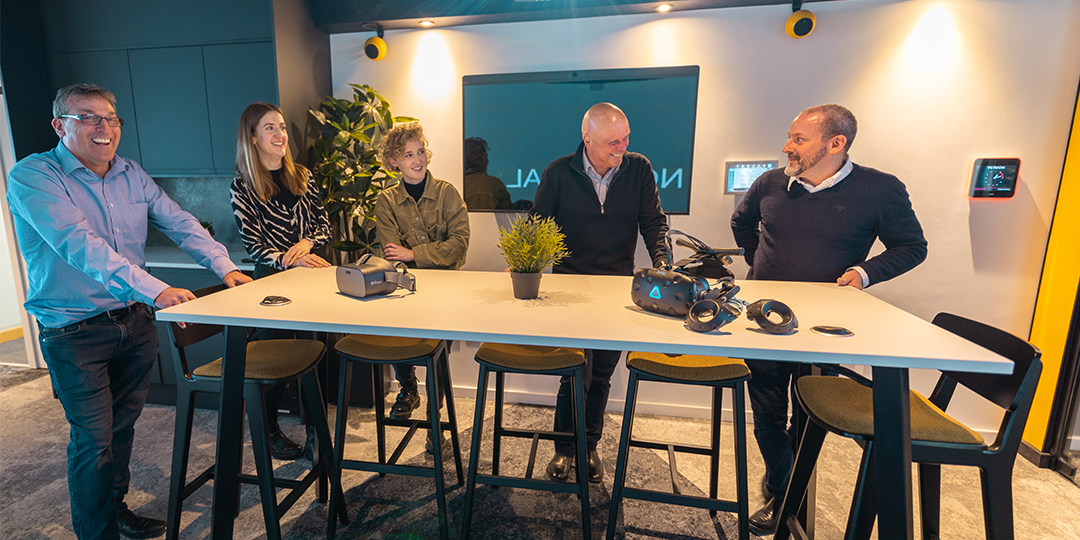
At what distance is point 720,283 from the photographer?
1.51 metres

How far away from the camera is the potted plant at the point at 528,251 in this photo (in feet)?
5.20

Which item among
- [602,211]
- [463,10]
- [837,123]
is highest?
[463,10]

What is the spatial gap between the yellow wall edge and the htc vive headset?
10.8 ft

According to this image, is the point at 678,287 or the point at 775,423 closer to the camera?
the point at 678,287

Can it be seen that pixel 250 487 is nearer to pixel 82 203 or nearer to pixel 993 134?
pixel 82 203

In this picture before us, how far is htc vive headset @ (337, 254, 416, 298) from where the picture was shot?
1.63 meters

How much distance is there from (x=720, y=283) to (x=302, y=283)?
1579mm

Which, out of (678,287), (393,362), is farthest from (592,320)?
(393,362)

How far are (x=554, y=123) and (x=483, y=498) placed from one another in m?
2.21

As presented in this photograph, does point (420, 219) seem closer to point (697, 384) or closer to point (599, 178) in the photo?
point (599, 178)

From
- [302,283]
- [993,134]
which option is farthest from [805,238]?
[302,283]

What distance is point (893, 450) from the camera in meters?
1.26

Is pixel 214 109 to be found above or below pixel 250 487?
above

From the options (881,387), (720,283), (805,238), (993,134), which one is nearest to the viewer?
(881,387)
